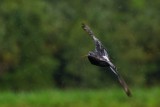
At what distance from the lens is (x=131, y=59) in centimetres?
1120

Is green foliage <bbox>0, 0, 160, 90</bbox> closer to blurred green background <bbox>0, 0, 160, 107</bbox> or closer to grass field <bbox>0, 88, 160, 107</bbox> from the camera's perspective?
blurred green background <bbox>0, 0, 160, 107</bbox>

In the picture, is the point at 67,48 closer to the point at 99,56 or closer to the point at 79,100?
the point at 79,100

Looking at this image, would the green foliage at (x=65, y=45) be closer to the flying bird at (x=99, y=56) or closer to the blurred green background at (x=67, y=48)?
the blurred green background at (x=67, y=48)

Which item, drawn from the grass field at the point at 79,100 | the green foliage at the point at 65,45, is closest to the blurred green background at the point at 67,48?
the green foliage at the point at 65,45

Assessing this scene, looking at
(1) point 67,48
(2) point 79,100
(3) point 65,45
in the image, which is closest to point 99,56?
(2) point 79,100

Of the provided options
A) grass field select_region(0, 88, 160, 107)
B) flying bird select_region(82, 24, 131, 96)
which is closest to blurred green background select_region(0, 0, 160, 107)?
grass field select_region(0, 88, 160, 107)

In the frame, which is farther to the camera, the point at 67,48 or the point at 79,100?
the point at 67,48

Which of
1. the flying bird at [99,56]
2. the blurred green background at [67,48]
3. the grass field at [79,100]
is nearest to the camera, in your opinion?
the flying bird at [99,56]

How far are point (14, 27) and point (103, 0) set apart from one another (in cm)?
240

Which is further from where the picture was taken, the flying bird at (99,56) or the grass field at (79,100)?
the grass field at (79,100)

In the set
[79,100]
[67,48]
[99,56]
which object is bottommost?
[99,56]

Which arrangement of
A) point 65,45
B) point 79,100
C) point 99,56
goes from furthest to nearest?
point 65,45
point 79,100
point 99,56

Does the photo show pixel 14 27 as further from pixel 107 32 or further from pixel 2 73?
pixel 107 32

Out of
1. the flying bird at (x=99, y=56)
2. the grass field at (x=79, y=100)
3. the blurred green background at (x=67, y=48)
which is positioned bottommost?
the flying bird at (x=99, y=56)
